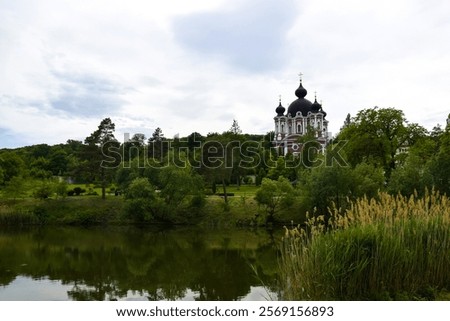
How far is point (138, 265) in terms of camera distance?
56.0 feet

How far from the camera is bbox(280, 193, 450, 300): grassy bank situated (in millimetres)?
6801

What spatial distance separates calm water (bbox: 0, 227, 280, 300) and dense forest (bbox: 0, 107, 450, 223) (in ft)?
11.5

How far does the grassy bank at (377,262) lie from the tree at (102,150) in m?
30.3

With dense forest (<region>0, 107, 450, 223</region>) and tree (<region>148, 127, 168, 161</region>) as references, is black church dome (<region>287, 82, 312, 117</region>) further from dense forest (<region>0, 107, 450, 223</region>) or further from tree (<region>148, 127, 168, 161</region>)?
dense forest (<region>0, 107, 450, 223</region>)

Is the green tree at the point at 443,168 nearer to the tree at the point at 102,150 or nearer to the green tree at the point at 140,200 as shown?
the green tree at the point at 140,200

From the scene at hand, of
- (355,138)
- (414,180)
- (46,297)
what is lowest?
(46,297)

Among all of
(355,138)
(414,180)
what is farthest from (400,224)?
(355,138)

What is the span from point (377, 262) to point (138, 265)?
12186mm

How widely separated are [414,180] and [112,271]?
18038 mm

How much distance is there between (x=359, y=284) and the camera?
6969 mm

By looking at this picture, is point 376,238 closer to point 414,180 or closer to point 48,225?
point 414,180

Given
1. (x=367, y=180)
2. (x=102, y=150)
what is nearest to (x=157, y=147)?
(x=102, y=150)

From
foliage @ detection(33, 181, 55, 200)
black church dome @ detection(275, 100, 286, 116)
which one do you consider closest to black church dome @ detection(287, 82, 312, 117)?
black church dome @ detection(275, 100, 286, 116)

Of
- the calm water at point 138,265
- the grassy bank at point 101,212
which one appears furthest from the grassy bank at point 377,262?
the grassy bank at point 101,212
